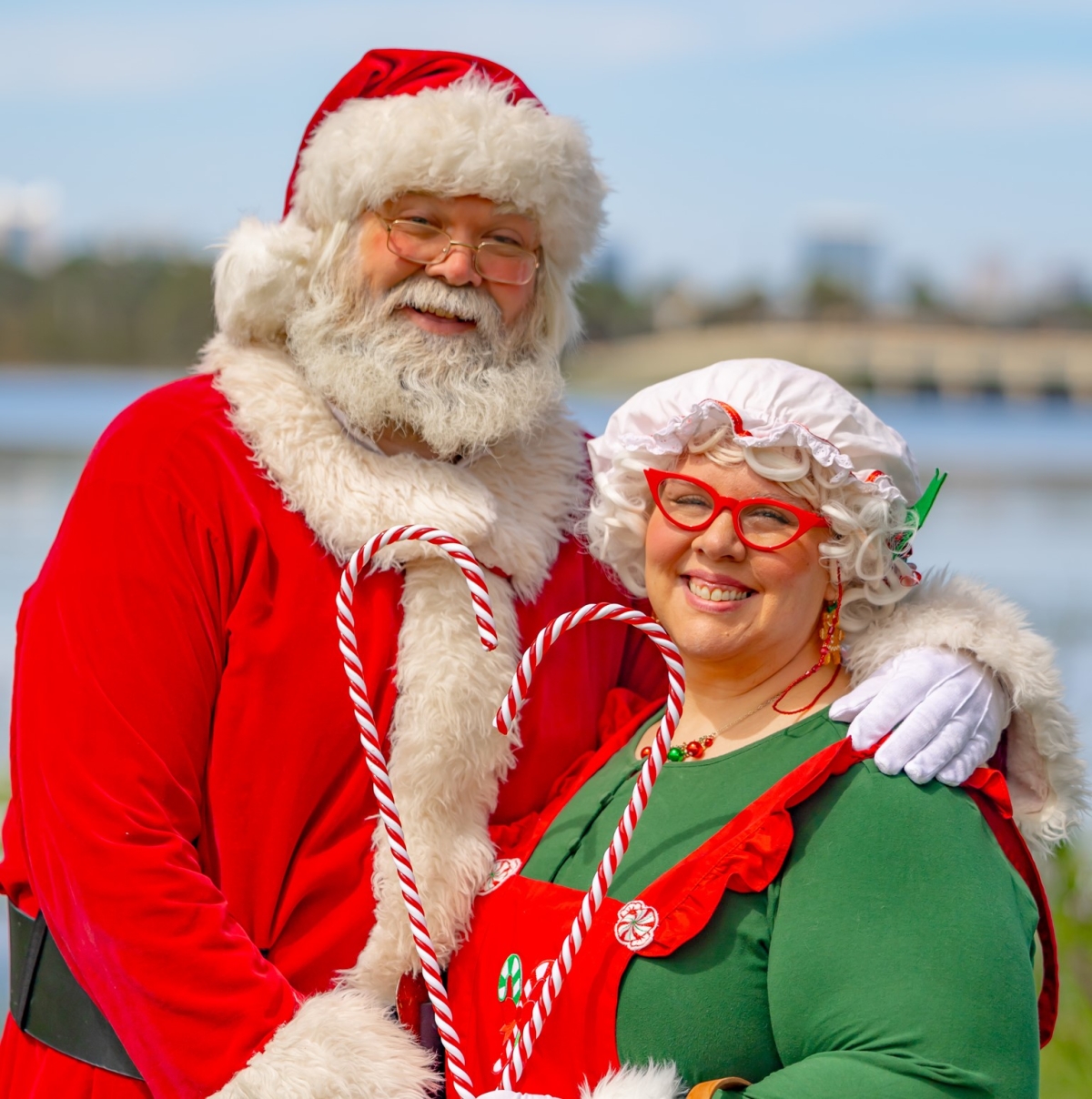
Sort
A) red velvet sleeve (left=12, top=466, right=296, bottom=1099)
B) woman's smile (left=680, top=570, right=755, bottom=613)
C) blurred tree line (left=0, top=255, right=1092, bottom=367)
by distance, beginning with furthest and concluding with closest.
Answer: blurred tree line (left=0, top=255, right=1092, bottom=367)
woman's smile (left=680, top=570, right=755, bottom=613)
red velvet sleeve (left=12, top=466, right=296, bottom=1099)

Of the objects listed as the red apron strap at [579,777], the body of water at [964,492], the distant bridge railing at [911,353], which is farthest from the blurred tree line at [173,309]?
the red apron strap at [579,777]

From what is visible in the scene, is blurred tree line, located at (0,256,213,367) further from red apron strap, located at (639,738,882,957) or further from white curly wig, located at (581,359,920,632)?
red apron strap, located at (639,738,882,957)

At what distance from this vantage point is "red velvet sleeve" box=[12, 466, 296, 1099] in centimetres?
208

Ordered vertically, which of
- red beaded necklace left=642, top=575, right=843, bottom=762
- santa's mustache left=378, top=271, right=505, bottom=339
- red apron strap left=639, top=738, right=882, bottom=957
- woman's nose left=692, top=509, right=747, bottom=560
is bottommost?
red apron strap left=639, top=738, right=882, bottom=957

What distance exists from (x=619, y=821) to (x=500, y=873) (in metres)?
0.23

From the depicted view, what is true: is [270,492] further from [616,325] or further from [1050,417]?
[1050,417]

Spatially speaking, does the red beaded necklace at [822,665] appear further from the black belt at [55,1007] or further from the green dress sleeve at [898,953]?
the black belt at [55,1007]

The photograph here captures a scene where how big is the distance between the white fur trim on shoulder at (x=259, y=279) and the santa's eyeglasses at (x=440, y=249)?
0.56 feet

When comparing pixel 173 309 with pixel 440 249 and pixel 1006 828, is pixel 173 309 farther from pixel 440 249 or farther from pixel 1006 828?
pixel 1006 828

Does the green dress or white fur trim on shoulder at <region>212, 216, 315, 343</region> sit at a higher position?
white fur trim on shoulder at <region>212, 216, 315, 343</region>

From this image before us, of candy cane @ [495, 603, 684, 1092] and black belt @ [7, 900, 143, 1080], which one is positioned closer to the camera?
candy cane @ [495, 603, 684, 1092]

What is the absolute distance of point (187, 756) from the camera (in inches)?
86.0

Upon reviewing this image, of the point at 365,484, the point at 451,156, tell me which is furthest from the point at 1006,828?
the point at 451,156

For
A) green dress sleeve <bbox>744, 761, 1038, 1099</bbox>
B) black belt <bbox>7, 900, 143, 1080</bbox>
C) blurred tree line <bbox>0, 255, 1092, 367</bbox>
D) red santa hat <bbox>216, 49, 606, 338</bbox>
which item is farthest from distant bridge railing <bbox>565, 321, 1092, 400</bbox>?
green dress sleeve <bbox>744, 761, 1038, 1099</bbox>
